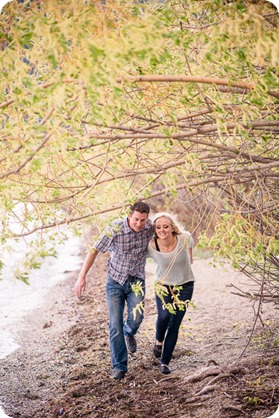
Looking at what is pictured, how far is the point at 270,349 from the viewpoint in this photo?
18.7ft

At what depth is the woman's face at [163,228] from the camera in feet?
17.4

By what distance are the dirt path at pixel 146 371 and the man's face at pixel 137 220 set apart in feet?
2.49

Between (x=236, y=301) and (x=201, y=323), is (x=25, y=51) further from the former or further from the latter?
(x=236, y=301)

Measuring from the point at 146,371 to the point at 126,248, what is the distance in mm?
1195

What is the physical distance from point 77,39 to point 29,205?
1.73 metres

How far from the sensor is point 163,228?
17.4 feet

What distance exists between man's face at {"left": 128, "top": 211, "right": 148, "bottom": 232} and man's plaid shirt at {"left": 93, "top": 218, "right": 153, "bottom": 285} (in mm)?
81

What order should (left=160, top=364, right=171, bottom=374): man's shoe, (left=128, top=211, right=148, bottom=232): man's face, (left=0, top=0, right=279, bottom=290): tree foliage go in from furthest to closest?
(left=160, top=364, right=171, bottom=374): man's shoe < (left=128, top=211, right=148, bottom=232): man's face < (left=0, top=0, right=279, bottom=290): tree foliage

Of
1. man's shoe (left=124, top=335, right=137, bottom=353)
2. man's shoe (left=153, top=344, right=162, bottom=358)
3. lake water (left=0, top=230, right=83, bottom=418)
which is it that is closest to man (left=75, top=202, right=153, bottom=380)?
man's shoe (left=153, top=344, right=162, bottom=358)

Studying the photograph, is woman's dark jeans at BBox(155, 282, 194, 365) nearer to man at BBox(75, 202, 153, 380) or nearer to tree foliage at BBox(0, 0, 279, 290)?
man at BBox(75, 202, 153, 380)

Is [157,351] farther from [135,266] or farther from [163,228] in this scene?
[163,228]

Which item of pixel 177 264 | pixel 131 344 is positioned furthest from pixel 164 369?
pixel 177 264

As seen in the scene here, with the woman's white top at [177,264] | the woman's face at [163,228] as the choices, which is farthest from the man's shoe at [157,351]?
the woman's face at [163,228]

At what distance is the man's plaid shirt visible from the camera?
17.7 ft
